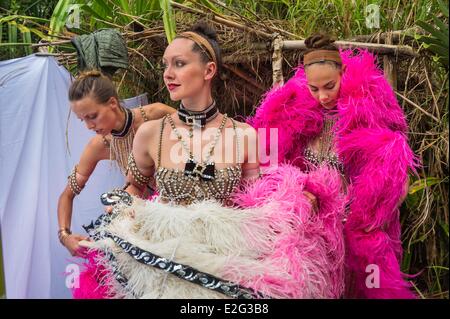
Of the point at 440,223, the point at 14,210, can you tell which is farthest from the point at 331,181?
the point at 14,210

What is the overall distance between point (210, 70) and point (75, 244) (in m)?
0.92

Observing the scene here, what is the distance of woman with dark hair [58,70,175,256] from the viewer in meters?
2.46

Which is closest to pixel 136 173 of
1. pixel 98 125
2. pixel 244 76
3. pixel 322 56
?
pixel 98 125

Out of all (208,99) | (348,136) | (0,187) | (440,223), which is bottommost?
(440,223)

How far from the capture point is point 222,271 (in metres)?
1.95

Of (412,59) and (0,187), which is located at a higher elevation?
(412,59)

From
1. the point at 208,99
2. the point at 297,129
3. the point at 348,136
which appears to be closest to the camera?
the point at 208,99

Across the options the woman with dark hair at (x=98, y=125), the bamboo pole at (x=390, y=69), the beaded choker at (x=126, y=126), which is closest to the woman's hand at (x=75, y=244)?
the woman with dark hair at (x=98, y=125)

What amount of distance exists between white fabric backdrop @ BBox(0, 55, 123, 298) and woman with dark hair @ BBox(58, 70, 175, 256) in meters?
0.21

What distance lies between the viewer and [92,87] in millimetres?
2457

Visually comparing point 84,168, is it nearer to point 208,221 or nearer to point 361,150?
point 208,221

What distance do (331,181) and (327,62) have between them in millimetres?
492

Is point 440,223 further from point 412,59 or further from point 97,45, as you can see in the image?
point 97,45

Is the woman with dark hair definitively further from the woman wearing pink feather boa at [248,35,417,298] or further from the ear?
the woman wearing pink feather boa at [248,35,417,298]
